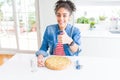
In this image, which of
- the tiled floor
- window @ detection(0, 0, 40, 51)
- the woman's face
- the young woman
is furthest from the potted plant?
the tiled floor

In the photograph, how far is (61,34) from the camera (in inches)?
75.9

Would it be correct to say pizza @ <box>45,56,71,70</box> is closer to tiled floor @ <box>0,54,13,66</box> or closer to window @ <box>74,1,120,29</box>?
window @ <box>74,1,120,29</box>

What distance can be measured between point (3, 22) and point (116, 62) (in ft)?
9.59

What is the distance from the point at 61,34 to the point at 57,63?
1.02 ft

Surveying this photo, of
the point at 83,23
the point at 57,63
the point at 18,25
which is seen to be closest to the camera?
the point at 57,63

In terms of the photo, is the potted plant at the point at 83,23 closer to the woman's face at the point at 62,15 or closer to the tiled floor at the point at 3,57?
the woman's face at the point at 62,15

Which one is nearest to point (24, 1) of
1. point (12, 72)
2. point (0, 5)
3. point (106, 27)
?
point (0, 5)

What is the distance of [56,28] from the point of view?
2.12 m

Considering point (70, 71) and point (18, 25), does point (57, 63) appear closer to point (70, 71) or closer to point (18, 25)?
point (70, 71)

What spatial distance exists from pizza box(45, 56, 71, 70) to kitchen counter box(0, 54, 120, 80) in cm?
4

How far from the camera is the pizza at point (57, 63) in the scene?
170 centimetres

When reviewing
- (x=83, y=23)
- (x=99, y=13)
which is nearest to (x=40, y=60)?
(x=83, y=23)

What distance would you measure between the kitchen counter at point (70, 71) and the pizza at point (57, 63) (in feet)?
0.12

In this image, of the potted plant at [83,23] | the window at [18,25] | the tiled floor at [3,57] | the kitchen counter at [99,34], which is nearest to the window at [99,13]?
the potted plant at [83,23]
